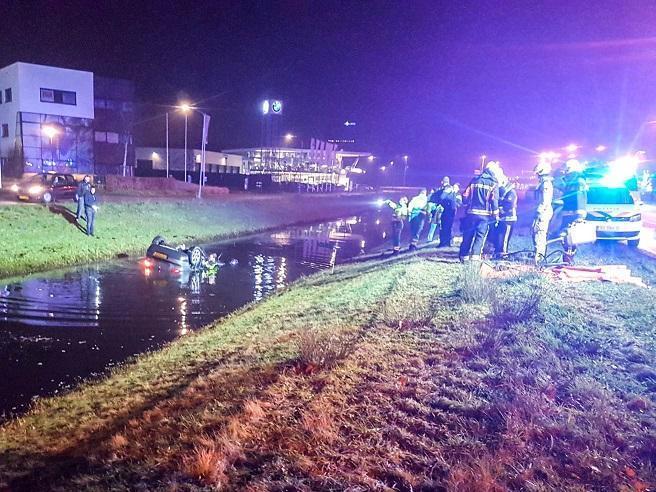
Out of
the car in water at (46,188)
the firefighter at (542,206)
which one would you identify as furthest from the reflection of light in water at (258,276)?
the car in water at (46,188)

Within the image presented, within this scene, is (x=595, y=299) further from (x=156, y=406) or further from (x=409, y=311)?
(x=156, y=406)

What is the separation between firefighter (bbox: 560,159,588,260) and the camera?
11305mm

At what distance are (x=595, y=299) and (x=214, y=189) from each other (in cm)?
3474

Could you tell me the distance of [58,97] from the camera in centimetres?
4369

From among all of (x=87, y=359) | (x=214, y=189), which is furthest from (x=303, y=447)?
(x=214, y=189)

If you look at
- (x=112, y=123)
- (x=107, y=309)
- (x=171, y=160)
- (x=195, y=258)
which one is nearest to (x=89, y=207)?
(x=195, y=258)

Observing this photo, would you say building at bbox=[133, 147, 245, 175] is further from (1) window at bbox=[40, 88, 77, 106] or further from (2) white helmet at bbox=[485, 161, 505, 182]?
(2) white helmet at bbox=[485, 161, 505, 182]

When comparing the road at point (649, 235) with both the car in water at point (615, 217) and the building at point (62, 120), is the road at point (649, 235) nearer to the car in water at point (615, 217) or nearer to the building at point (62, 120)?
the car in water at point (615, 217)

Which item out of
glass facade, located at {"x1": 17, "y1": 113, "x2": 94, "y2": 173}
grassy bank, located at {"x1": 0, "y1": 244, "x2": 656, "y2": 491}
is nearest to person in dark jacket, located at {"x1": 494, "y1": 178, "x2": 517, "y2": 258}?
grassy bank, located at {"x1": 0, "y1": 244, "x2": 656, "y2": 491}

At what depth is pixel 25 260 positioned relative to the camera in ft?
Answer: 50.1

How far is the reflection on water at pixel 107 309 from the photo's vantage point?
7492 mm

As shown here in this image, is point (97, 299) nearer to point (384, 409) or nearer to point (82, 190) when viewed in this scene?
point (82, 190)

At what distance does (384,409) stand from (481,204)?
783 centimetres

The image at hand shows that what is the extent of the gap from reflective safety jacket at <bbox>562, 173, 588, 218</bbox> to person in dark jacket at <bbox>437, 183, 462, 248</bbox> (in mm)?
3969
